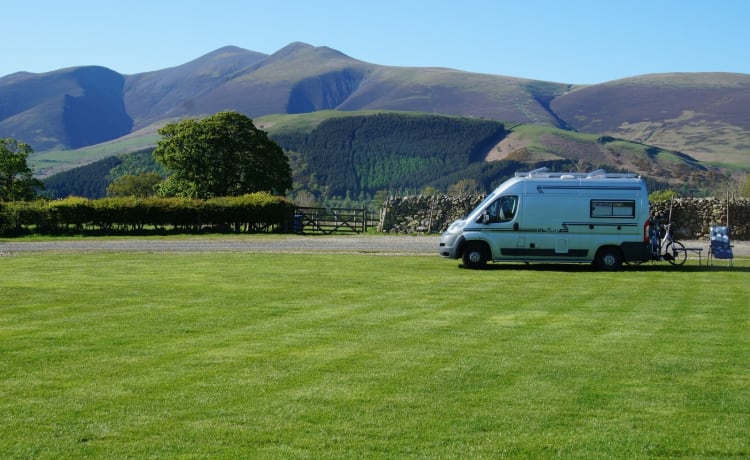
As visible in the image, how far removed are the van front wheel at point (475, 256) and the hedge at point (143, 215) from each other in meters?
24.7

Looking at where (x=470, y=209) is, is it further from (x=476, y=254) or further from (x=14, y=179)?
(x=14, y=179)

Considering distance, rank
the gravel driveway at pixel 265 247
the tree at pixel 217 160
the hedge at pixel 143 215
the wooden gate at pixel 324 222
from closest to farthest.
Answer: the gravel driveway at pixel 265 247 → the hedge at pixel 143 215 → the wooden gate at pixel 324 222 → the tree at pixel 217 160

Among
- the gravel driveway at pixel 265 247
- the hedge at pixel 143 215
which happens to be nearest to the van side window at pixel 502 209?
the gravel driveway at pixel 265 247

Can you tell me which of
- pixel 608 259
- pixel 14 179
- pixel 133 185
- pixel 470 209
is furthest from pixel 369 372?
pixel 133 185

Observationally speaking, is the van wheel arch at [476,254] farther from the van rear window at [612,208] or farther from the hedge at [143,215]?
the hedge at [143,215]

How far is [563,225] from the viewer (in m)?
24.8

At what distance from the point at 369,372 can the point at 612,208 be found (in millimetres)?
17064

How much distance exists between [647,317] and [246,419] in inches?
350

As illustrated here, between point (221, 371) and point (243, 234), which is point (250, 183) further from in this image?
point (221, 371)

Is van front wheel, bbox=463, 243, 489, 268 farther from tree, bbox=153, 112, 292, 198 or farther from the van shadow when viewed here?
tree, bbox=153, 112, 292, 198

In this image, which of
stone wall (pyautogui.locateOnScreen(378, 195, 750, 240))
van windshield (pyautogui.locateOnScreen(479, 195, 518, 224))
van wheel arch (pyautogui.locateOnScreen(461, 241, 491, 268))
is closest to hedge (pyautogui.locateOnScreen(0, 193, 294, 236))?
stone wall (pyautogui.locateOnScreen(378, 195, 750, 240))

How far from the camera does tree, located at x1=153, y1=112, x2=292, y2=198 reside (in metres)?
63.7

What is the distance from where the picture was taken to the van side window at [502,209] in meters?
25.1

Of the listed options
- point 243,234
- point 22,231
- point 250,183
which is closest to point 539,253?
point 243,234
